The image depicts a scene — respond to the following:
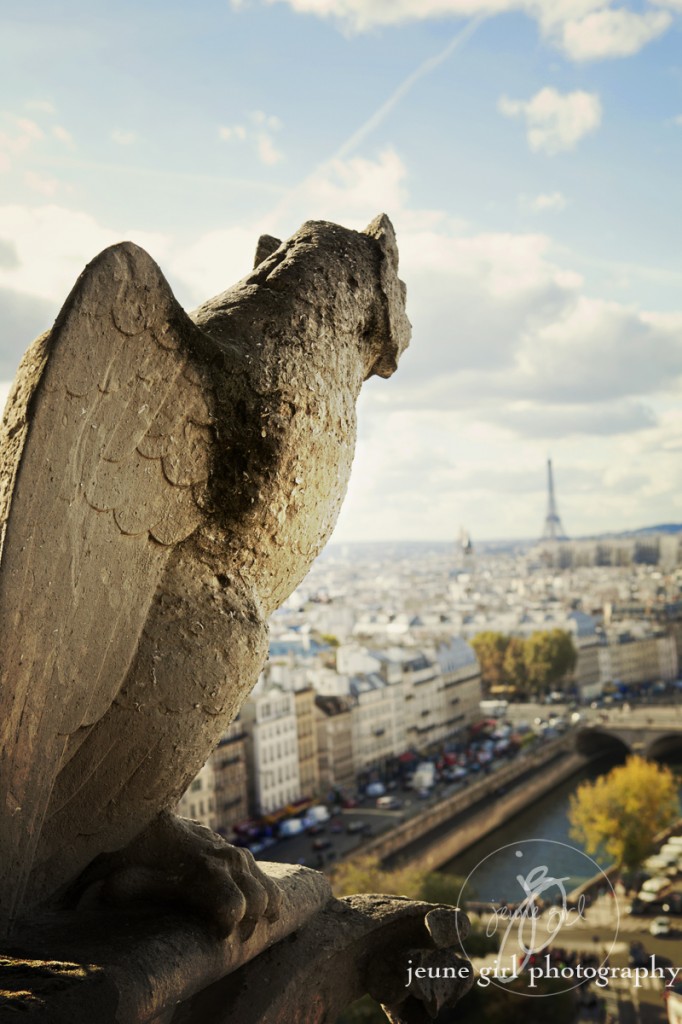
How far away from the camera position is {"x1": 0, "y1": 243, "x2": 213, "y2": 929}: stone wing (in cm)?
138

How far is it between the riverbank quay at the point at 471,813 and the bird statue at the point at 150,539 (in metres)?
16.6

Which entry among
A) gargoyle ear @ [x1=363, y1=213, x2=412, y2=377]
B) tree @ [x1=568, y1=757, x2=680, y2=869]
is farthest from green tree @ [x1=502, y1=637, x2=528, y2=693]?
gargoyle ear @ [x1=363, y1=213, x2=412, y2=377]

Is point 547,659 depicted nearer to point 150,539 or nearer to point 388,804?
point 388,804

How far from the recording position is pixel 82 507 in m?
1.45

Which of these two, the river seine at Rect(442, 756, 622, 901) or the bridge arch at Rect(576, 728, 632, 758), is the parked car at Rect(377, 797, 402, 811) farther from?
the bridge arch at Rect(576, 728, 632, 758)

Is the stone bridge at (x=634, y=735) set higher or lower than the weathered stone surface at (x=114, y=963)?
lower

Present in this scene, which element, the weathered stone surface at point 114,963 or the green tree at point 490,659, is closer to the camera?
the weathered stone surface at point 114,963

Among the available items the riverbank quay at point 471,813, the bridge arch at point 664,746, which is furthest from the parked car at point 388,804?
the bridge arch at point 664,746

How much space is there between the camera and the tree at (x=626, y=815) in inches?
717

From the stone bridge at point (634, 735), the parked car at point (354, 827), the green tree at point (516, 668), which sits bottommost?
the parked car at point (354, 827)

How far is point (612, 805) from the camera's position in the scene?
18672 mm

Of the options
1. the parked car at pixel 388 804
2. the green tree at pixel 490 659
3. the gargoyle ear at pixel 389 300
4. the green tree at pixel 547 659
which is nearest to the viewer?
the gargoyle ear at pixel 389 300

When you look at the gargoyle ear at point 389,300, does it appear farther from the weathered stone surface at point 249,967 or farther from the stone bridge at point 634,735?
the stone bridge at point 634,735

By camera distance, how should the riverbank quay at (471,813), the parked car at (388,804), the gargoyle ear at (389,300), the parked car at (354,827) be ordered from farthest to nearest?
the parked car at (388,804) < the parked car at (354,827) < the riverbank quay at (471,813) < the gargoyle ear at (389,300)
